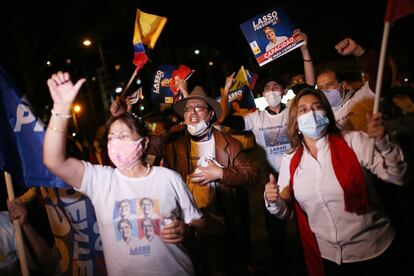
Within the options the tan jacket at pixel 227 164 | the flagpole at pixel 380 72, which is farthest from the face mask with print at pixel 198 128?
the flagpole at pixel 380 72

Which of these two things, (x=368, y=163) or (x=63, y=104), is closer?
(x=63, y=104)

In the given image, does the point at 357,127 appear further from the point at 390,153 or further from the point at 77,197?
the point at 77,197

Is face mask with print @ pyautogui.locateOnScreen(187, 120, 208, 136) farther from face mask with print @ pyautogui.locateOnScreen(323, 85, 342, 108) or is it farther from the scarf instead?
face mask with print @ pyautogui.locateOnScreen(323, 85, 342, 108)

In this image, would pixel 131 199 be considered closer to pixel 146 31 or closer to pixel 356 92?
pixel 146 31

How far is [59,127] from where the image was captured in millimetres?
2355

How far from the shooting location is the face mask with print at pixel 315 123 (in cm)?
303

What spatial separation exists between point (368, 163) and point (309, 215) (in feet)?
2.35

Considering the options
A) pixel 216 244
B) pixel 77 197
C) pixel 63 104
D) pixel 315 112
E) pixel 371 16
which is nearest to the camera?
pixel 63 104

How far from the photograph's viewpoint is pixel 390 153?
2604 millimetres

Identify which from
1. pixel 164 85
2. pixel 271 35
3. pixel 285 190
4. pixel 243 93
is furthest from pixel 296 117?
pixel 164 85

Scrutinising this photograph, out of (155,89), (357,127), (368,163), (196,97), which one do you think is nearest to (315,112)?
(368,163)

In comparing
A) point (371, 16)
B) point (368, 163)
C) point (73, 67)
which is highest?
point (73, 67)

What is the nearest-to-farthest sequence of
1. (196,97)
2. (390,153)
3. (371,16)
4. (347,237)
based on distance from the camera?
(390,153) < (347,237) < (196,97) < (371,16)

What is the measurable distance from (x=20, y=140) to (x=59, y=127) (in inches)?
38.6
